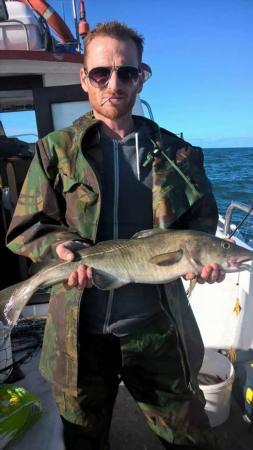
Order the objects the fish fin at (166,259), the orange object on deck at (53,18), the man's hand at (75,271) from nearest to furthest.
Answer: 1. the man's hand at (75,271)
2. the fish fin at (166,259)
3. the orange object on deck at (53,18)

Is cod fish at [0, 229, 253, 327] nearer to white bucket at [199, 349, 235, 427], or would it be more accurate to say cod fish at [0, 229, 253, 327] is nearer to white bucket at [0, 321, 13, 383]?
white bucket at [0, 321, 13, 383]

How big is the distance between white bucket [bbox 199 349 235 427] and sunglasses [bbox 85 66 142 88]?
273cm

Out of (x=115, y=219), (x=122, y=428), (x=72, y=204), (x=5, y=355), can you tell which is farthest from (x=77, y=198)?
(x=122, y=428)

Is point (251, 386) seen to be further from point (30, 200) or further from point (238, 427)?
point (30, 200)

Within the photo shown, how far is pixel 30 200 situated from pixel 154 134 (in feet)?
2.98

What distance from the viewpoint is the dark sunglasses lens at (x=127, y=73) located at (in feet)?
8.15

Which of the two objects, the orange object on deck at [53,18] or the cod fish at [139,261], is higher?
the orange object on deck at [53,18]

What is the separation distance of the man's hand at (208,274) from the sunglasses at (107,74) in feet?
4.11

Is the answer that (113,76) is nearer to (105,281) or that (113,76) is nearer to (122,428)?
(105,281)

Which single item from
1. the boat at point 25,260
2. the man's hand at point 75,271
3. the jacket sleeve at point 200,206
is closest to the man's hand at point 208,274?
the jacket sleeve at point 200,206

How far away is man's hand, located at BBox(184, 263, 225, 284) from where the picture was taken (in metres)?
2.56

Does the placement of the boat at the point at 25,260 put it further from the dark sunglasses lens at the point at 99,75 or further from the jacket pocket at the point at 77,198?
the dark sunglasses lens at the point at 99,75

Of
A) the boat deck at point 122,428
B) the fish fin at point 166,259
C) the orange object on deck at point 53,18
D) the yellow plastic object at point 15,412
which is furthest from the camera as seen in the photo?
the orange object on deck at point 53,18

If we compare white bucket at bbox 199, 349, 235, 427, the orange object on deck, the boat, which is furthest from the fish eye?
the orange object on deck
